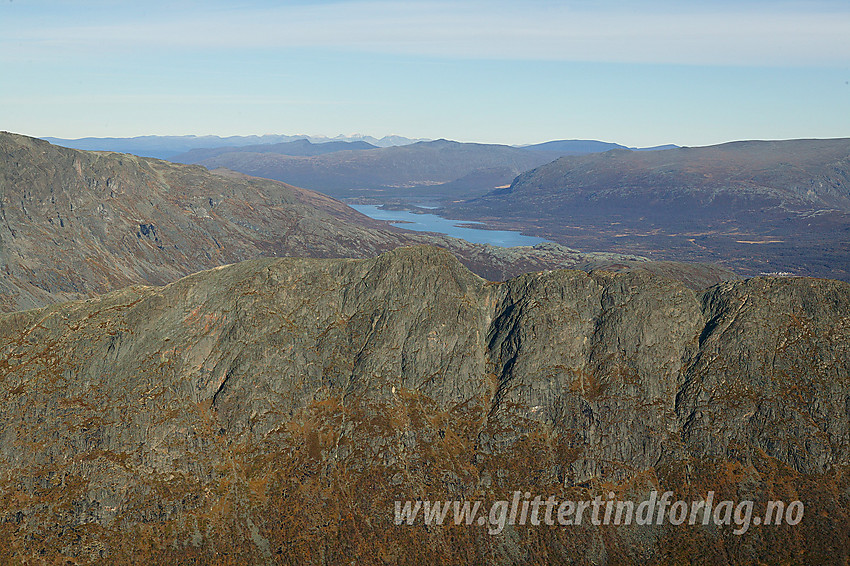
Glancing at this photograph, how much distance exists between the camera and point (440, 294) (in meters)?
140

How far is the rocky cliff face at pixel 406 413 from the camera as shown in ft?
362

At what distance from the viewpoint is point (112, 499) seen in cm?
11169

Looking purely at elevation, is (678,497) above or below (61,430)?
below

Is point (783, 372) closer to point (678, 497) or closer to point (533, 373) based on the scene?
point (678, 497)

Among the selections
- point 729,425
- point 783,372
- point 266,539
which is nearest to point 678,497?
point 729,425

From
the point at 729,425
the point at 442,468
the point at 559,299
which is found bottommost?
the point at 442,468

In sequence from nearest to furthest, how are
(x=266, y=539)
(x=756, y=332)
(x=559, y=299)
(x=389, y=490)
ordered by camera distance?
(x=266, y=539) → (x=389, y=490) → (x=756, y=332) → (x=559, y=299)

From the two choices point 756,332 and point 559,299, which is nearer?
point 756,332

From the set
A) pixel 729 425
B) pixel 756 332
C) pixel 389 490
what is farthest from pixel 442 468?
pixel 756 332

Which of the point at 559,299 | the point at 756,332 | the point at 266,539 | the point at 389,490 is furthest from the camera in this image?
the point at 559,299

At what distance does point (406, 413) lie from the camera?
128 m

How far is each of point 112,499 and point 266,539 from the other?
2786 centimetres

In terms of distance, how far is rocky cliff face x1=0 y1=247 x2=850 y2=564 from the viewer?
362 ft

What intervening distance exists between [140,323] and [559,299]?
286 feet
